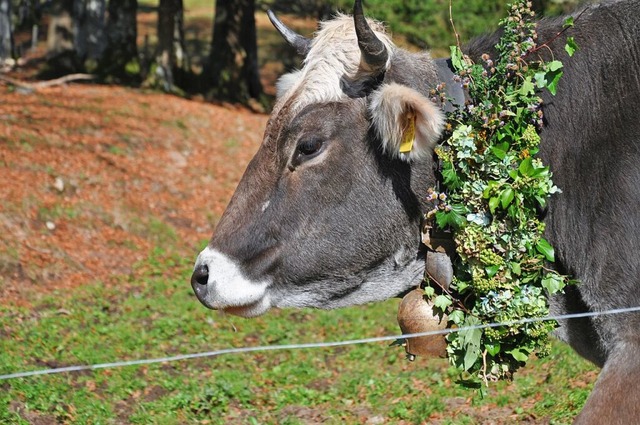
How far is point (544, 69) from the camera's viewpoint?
444cm

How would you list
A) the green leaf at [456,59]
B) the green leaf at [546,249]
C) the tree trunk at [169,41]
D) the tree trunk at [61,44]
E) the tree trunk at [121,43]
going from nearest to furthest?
the green leaf at [546,249], the green leaf at [456,59], the tree trunk at [169,41], the tree trunk at [121,43], the tree trunk at [61,44]

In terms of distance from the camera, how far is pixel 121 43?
20.5 m

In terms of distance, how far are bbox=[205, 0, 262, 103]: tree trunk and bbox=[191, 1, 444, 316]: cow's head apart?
16.6 m

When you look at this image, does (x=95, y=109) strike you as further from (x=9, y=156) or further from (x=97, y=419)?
(x=97, y=419)

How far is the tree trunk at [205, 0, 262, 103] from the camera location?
21.1m

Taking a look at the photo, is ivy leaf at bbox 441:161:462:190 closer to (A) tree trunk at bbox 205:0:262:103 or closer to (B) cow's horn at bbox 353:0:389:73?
(B) cow's horn at bbox 353:0:389:73

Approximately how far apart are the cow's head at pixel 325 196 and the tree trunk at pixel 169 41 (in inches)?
621

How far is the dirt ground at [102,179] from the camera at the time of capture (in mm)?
11391

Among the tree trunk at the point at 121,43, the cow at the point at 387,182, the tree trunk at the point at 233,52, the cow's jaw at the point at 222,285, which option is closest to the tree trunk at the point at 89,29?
the tree trunk at the point at 121,43

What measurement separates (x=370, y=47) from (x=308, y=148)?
57cm

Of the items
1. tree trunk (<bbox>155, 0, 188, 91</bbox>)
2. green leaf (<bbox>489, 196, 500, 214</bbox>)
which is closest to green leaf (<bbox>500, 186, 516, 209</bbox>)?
green leaf (<bbox>489, 196, 500, 214</bbox>)

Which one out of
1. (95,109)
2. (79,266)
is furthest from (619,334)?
(95,109)

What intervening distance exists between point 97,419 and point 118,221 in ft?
19.8

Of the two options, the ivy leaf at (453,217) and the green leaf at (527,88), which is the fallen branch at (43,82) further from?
the green leaf at (527,88)
